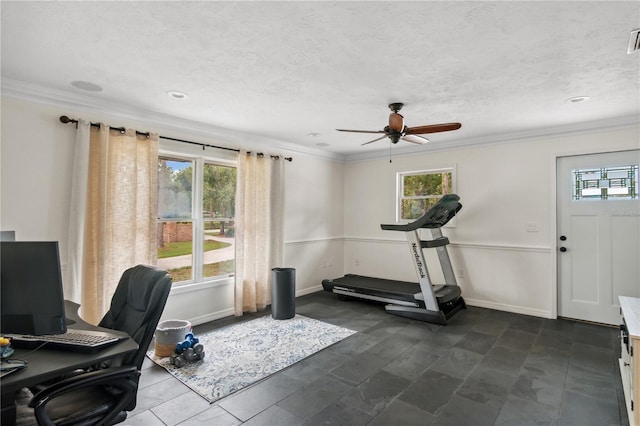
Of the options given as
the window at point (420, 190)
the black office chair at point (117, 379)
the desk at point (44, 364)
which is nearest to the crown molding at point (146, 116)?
the window at point (420, 190)

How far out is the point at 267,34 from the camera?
6.61 ft

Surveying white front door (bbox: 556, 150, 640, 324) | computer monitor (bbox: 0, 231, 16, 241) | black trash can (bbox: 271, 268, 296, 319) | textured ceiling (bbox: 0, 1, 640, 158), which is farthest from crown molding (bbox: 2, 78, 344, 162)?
white front door (bbox: 556, 150, 640, 324)

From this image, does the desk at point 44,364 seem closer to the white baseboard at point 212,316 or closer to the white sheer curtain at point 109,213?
the white sheer curtain at point 109,213

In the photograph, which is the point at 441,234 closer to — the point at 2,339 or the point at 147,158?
the point at 147,158

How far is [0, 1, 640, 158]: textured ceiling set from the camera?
179cm

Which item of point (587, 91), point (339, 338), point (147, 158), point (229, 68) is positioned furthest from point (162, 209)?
point (587, 91)

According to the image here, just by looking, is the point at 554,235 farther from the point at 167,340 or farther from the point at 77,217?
the point at 77,217

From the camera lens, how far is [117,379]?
1.49 m

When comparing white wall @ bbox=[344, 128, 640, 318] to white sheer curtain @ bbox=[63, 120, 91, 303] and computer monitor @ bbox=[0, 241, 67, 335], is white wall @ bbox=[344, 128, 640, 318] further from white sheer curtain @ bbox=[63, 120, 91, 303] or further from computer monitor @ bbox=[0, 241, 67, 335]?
computer monitor @ bbox=[0, 241, 67, 335]

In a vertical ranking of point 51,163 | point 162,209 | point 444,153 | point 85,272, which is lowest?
point 85,272

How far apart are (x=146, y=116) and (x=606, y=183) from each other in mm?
5291

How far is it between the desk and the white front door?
4.76 m

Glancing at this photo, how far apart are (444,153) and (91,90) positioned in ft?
14.7

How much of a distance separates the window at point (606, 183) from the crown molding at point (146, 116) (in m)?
3.65
